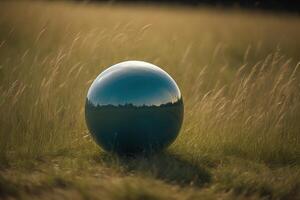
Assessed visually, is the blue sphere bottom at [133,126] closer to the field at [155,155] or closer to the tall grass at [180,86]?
the field at [155,155]

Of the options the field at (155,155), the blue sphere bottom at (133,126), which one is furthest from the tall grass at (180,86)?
the blue sphere bottom at (133,126)

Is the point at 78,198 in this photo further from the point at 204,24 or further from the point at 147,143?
the point at 204,24

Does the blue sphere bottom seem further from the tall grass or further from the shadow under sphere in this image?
the tall grass

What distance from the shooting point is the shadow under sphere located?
6.61 metres

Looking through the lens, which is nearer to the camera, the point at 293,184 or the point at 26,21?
the point at 293,184

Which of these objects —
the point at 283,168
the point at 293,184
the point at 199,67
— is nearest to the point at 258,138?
the point at 283,168

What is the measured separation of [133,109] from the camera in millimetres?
6590

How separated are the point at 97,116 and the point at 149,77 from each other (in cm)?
79

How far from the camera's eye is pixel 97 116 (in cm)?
676

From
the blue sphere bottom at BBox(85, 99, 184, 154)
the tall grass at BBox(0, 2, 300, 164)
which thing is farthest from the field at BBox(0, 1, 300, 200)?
the blue sphere bottom at BBox(85, 99, 184, 154)

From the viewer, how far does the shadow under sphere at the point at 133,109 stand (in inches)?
260

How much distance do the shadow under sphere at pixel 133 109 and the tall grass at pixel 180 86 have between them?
2.23ft

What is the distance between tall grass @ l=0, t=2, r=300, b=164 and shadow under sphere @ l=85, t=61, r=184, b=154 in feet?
2.23

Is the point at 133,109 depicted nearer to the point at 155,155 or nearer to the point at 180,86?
the point at 155,155
